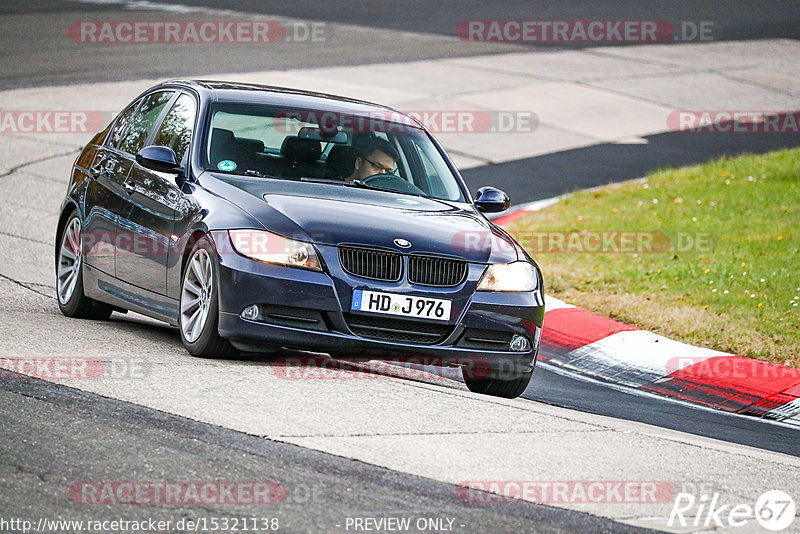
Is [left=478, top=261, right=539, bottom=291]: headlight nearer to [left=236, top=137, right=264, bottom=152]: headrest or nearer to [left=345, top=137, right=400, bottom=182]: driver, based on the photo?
[left=345, top=137, right=400, bottom=182]: driver

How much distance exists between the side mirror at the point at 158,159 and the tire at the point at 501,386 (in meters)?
2.17

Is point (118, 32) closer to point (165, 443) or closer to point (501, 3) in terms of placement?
point (501, 3)

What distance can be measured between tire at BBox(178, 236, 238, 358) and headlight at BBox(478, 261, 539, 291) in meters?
1.45

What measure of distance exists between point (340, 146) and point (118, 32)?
19.3 metres

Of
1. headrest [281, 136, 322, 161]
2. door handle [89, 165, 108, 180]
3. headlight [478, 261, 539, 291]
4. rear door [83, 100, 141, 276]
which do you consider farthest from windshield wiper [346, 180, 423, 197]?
door handle [89, 165, 108, 180]

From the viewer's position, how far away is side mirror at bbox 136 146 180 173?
7.83 meters

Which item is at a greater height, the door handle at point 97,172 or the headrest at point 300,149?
the headrest at point 300,149

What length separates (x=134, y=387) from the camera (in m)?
6.36

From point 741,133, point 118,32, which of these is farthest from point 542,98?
point 118,32

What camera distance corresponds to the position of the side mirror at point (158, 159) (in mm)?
7832

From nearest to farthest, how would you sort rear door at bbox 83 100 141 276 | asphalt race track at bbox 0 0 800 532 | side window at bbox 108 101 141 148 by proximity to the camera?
asphalt race track at bbox 0 0 800 532, rear door at bbox 83 100 141 276, side window at bbox 108 101 141 148

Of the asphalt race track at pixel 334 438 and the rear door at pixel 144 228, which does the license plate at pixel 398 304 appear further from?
the rear door at pixel 144 228

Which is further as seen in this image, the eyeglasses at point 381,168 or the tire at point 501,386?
the eyeglasses at point 381,168

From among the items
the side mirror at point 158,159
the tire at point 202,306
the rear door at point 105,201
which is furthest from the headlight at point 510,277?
the rear door at point 105,201
